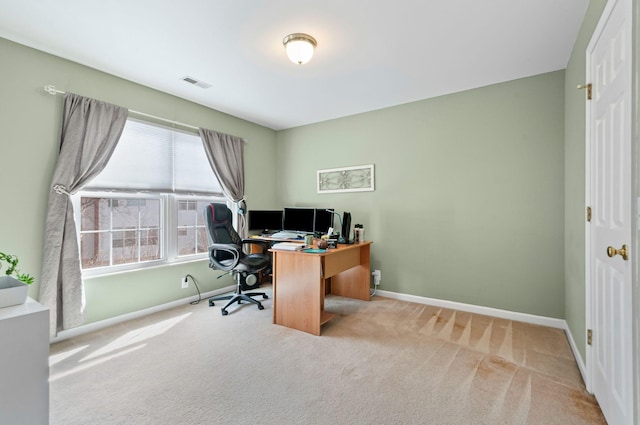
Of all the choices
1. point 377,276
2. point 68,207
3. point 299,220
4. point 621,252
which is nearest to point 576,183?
point 621,252

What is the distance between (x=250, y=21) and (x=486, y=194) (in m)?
2.81

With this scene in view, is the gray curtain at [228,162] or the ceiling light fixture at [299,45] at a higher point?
the ceiling light fixture at [299,45]

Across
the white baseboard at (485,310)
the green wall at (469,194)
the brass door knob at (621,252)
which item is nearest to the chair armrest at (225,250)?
the green wall at (469,194)

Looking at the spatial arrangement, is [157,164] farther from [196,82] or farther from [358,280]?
[358,280]

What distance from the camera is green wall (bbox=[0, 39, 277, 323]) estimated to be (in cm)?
221

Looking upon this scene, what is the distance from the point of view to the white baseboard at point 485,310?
2.72m

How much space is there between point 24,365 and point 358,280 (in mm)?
3042

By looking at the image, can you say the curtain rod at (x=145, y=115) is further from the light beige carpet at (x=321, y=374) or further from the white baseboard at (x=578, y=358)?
the white baseboard at (x=578, y=358)

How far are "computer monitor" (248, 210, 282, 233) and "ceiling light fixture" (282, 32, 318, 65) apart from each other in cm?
246

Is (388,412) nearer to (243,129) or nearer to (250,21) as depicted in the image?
(250,21)

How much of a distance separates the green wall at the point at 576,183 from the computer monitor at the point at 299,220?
267 centimetres

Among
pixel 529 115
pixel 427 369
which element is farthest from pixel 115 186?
pixel 529 115

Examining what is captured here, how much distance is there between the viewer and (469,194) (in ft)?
10.3

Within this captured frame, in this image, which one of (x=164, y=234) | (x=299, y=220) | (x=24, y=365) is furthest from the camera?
(x=299, y=220)
